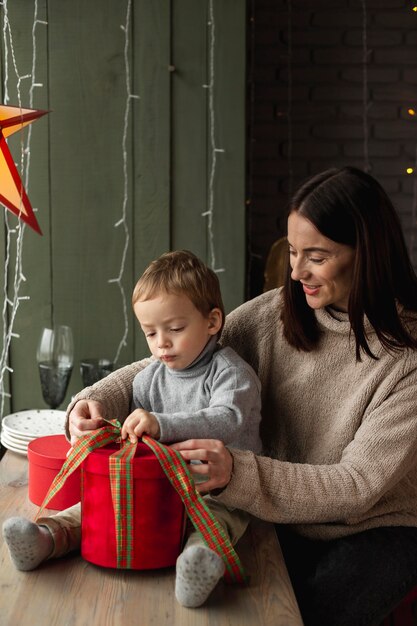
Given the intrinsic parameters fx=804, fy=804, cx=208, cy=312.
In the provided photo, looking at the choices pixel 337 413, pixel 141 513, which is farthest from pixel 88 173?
pixel 141 513

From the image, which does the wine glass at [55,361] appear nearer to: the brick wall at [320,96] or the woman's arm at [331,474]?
the woman's arm at [331,474]

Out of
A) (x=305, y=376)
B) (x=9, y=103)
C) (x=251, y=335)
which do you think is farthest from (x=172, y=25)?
(x=305, y=376)

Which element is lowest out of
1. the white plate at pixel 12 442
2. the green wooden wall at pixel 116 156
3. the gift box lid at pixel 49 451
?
the white plate at pixel 12 442

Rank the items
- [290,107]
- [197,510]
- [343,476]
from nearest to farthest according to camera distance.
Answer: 1. [197,510]
2. [343,476]
3. [290,107]

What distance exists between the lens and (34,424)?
2215 millimetres

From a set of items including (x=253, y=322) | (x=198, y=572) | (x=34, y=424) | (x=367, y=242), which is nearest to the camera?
(x=198, y=572)

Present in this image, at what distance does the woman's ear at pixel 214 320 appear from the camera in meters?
1.66

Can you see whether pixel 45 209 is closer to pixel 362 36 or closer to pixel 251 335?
pixel 251 335

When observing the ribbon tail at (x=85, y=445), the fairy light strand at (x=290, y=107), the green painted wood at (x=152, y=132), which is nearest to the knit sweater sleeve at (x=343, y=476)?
the ribbon tail at (x=85, y=445)

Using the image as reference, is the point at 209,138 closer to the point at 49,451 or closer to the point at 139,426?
the point at 49,451

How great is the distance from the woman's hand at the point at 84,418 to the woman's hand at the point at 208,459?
9.1 inches

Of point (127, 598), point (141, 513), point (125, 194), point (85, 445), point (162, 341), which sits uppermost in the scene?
point (125, 194)

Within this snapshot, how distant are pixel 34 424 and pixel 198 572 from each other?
1.08 meters

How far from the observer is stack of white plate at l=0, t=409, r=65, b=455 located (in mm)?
2090
